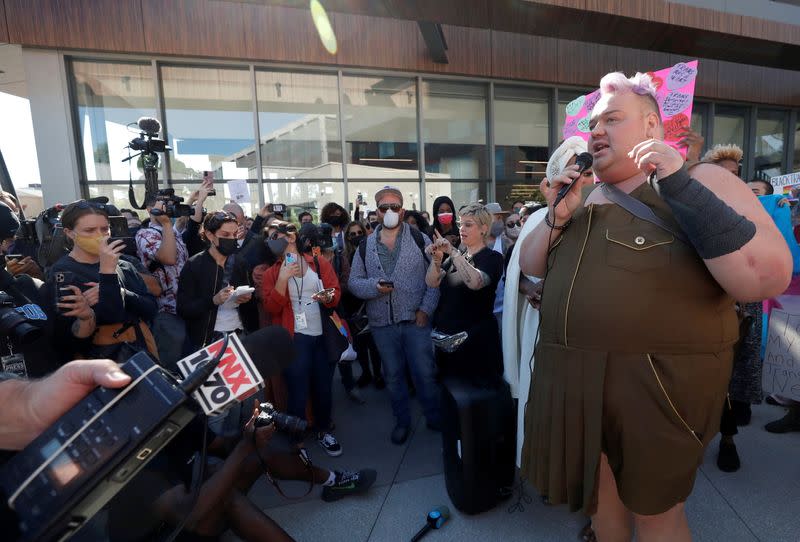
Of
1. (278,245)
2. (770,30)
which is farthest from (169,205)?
(770,30)

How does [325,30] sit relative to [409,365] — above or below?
above

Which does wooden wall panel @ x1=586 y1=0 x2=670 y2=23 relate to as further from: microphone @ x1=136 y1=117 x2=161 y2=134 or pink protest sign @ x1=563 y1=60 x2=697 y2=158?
microphone @ x1=136 y1=117 x2=161 y2=134

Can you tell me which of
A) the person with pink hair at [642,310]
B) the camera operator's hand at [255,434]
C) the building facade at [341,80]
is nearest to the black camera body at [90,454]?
the person with pink hair at [642,310]

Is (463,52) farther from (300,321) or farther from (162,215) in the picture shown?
(300,321)

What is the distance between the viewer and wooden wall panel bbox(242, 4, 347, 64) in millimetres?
7805

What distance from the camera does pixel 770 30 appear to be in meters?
8.65

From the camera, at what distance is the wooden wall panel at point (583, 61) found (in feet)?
31.8

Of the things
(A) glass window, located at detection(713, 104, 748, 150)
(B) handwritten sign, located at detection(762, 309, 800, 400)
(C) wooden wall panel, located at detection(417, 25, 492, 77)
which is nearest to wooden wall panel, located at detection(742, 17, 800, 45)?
(A) glass window, located at detection(713, 104, 748, 150)

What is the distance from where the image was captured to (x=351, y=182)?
907 centimetres

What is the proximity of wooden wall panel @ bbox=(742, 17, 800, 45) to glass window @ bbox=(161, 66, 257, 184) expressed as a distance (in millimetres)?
10233

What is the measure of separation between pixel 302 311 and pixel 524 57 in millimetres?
8886

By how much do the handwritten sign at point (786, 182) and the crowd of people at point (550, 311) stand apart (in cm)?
236

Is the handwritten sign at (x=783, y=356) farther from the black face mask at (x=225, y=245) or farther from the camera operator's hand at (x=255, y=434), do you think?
the black face mask at (x=225, y=245)

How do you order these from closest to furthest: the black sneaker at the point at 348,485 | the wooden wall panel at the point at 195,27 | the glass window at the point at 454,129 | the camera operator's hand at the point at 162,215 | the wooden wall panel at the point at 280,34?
1. the black sneaker at the point at 348,485
2. the camera operator's hand at the point at 162,215
3. the wooden wall panel at the point at 195,27
4. the wooden wall panel at the point at 280,34
5. the glass window at the point at 454,129
